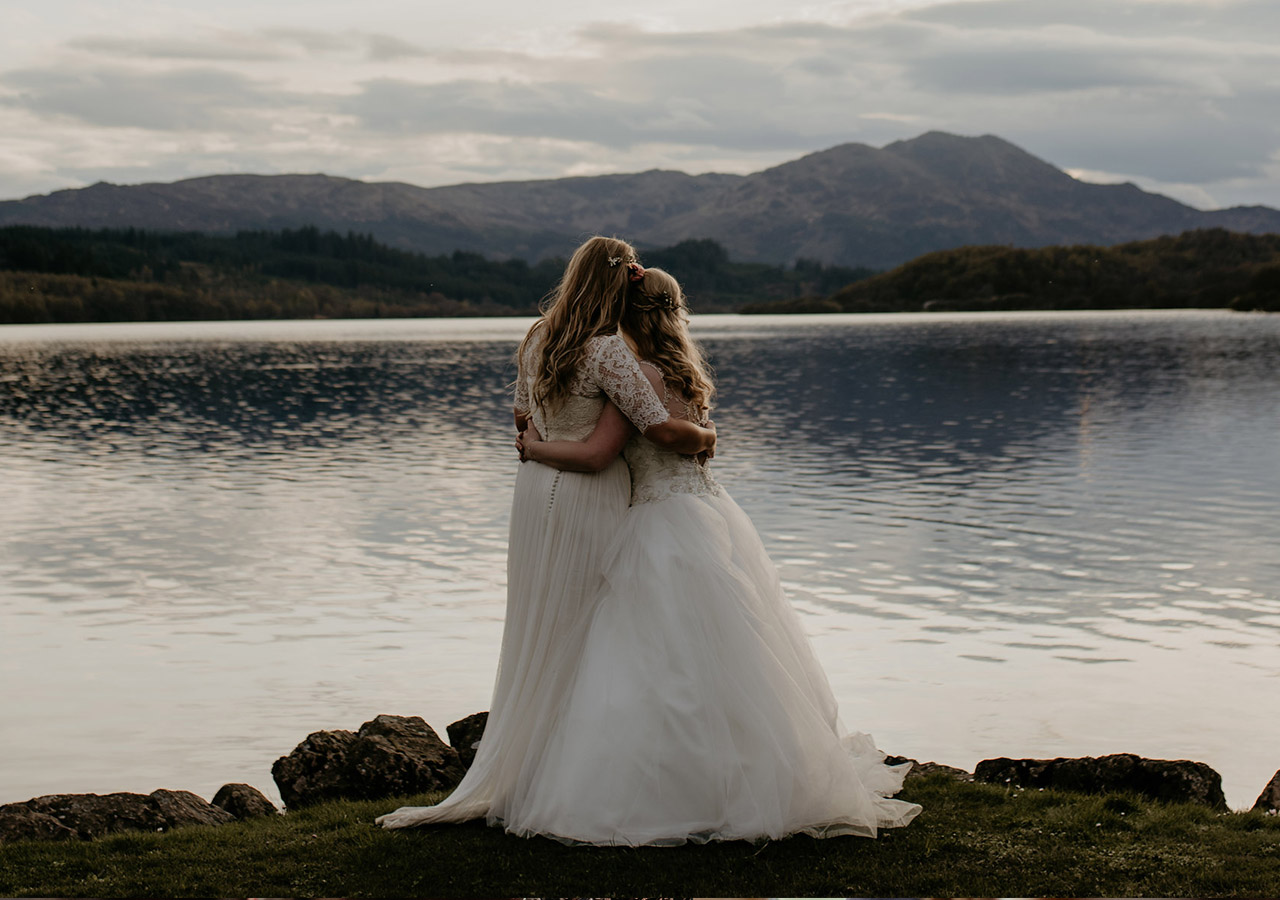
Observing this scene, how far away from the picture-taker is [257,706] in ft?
30.7

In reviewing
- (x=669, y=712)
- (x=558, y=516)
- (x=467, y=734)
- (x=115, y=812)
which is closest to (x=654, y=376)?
(x=558, y=516)

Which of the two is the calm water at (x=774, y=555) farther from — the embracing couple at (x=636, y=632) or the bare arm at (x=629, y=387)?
the bare arm at (x=629, y=387)

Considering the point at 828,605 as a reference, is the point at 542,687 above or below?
above

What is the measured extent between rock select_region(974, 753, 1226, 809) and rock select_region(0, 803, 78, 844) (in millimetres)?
4562

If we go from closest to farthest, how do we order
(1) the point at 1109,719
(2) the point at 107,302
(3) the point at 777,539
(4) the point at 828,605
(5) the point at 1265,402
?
(1) the point at 1109,719 → (4) the point at 828,605 → (3) the point at 777,539 → (5) the point at 1265,402 → (2) the point at 107,302

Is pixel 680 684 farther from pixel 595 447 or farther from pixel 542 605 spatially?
pixel 595 447

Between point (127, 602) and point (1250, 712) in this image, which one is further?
point (127, 602)

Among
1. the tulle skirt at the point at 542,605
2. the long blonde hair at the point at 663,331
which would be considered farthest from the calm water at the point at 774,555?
the long blonde hair at the point at 663,331

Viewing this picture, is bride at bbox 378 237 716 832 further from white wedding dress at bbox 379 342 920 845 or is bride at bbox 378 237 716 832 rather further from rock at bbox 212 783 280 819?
rock at bbox 212 783 280 819

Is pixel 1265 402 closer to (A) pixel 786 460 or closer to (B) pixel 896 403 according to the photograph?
(B) pixel 896 403

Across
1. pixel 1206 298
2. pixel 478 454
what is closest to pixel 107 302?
pixel 1206 298

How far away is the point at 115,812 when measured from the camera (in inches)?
237

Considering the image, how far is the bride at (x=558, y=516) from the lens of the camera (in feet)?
17.1

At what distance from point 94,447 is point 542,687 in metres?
23.8
